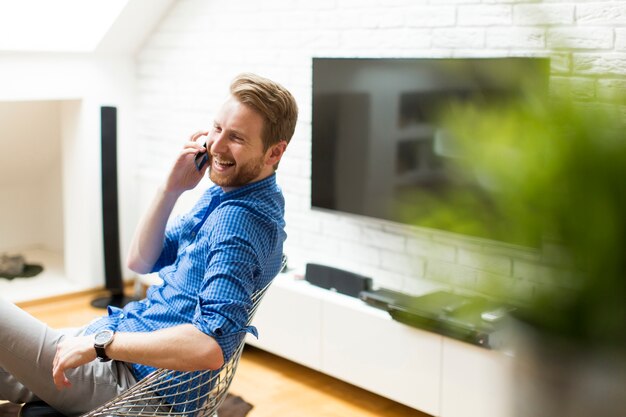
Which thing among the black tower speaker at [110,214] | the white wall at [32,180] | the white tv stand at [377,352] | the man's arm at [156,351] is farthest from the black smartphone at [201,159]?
the white wall at [32,180]

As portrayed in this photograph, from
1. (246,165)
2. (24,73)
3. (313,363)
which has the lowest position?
(313,363)

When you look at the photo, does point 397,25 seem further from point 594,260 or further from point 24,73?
point 594,260

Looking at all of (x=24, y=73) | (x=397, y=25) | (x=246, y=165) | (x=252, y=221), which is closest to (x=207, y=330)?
(x=252, y=221)

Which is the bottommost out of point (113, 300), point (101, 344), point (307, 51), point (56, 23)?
point (113, 300)

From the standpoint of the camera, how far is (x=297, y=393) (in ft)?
12.3

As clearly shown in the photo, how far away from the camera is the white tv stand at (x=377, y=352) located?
316 cm

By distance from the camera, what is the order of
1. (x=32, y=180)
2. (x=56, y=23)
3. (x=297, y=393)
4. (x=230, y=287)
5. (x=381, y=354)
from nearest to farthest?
(x=230, y=287), (x=381, y=354), (x=297, y=393), (x=56, y=23), (x=32, y=180)

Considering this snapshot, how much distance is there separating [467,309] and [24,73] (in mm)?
4454

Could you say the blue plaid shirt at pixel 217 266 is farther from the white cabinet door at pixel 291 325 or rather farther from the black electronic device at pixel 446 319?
the white cabinet door at pixel 291 325

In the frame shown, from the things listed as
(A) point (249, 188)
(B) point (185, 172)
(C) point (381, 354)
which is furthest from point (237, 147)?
(C) point (381, 354)

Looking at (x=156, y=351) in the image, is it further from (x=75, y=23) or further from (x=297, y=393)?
(x=75, y=23)

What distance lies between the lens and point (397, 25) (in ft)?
12.0

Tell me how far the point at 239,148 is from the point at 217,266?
36 cm

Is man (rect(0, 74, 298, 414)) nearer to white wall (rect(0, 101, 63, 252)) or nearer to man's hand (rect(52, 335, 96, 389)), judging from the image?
man's hand (rect(52, 335, 96, 389))
